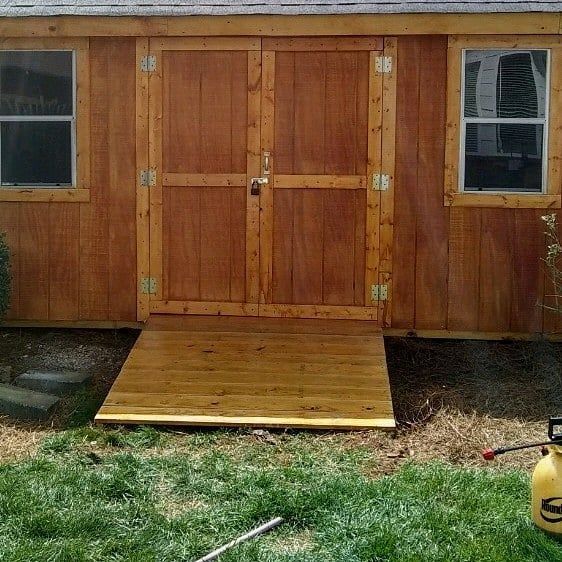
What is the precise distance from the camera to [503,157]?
7297mm

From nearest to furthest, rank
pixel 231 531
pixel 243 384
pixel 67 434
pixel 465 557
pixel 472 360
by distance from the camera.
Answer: pixel 465 557, pixel 231 531, pixel 67 434, pixel 243 384, pixel 472 360

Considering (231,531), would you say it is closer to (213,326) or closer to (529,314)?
(213,326)

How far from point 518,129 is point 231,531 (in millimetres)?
4462

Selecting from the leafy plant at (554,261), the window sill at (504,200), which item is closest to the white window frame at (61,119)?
the window sill at (504,200)

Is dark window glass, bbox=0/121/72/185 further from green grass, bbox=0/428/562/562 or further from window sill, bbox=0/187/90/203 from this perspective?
green grass, bbox=0/428/562/562

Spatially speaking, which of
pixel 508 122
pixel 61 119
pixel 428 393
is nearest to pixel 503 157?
pixel 508 122

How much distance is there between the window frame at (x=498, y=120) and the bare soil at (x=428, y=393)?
1137 millimetres

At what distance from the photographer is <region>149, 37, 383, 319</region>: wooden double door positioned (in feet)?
24.0

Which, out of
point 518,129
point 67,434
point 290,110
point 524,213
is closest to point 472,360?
point 524,213

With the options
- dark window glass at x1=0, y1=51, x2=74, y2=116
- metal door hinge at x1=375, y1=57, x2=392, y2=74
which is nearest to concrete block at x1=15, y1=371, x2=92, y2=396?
dark window glass at x1=0, y1=51, x2=74, y2=116

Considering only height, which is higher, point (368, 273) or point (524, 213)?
point (524, 213)

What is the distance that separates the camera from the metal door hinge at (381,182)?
7.34m

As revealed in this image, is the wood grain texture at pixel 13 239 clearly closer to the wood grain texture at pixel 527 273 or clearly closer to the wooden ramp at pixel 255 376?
the wooden ramp at pixel 255 376

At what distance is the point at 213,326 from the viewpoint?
7266mm
